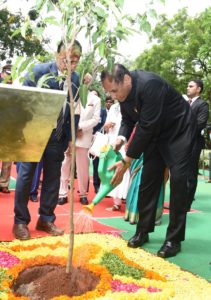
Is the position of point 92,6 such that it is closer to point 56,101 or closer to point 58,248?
point 56,101

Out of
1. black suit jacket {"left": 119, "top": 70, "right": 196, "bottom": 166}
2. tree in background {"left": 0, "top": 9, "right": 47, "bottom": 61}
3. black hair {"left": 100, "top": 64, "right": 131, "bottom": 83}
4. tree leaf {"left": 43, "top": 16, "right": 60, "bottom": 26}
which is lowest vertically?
black suit jacket {"left": 119, "top": 70, "right": 196, "bottom": 166}

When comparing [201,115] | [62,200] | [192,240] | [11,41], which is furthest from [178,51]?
[192,240]

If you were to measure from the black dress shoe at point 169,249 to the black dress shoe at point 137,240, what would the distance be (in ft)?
0.85

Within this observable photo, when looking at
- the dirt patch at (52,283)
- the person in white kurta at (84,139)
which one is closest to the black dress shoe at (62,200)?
the person in white kurta at (84,139)

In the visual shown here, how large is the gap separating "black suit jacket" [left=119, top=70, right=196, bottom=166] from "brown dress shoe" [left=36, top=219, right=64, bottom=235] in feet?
3.61

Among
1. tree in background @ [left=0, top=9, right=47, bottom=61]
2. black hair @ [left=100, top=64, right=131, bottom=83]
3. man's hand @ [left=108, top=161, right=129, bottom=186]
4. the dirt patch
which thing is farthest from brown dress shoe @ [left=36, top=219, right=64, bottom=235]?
tree in background @ [left=0, top=9, right=47, bottom=61]

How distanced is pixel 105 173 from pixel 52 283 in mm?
1234

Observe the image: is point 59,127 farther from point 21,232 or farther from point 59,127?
point 21,232

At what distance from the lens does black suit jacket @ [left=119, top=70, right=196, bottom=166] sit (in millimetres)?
3479

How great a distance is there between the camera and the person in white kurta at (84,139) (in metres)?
5.93

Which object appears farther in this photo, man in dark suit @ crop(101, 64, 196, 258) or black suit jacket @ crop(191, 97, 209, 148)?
black suit jacket @ crop(191, 97, 209, 148)

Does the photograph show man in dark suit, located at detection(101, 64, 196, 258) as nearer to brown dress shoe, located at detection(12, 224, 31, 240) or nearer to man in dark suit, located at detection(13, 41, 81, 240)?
man in dark suit, located at detection(13, 41, 81, 240)

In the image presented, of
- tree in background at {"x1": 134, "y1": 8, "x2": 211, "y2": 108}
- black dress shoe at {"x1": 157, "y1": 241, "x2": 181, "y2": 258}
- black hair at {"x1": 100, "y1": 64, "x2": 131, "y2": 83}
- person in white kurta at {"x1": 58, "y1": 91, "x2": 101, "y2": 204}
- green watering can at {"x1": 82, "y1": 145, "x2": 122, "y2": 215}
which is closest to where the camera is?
black hair at {"x1": 100, "y1": 64, "x2": 131, "y2": 83}

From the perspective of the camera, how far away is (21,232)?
3.86 m
